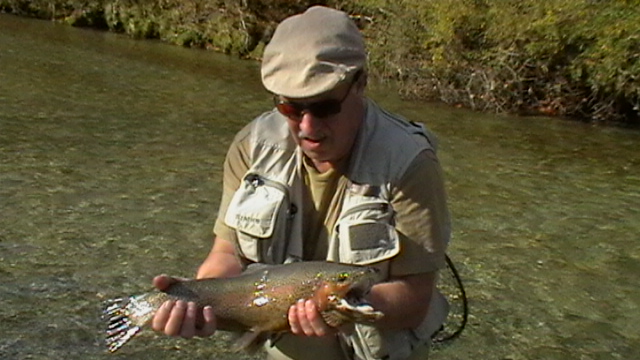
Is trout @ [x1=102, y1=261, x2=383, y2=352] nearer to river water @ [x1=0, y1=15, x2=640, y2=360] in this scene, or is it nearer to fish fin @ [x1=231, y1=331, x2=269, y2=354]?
fish fin @ [x1=231, y1=331, x2=269, y2=354]

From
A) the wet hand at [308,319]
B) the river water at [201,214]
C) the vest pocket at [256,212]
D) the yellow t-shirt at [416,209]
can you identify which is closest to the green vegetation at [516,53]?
the river water at [201,214]

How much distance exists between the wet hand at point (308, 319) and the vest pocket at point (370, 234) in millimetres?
308

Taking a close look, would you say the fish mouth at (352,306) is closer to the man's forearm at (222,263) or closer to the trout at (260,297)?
the trout at (260,297)

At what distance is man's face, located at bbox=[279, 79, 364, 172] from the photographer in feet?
10.2

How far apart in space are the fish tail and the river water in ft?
9.14

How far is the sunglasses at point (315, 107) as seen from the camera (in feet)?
10.1

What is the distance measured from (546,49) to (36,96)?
9717 millimetres

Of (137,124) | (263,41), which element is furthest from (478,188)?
(263,41)

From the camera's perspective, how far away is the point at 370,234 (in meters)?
3.22

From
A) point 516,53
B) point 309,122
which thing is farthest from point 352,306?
point 516,53

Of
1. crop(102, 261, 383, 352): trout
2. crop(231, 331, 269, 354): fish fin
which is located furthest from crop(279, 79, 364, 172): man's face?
crop(231, 331, 269, 354): fish fin

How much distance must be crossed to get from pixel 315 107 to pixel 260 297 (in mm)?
734

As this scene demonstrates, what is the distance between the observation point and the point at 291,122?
3211 mm

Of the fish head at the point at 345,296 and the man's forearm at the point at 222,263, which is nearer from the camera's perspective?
the fish head at the point at 345,296
